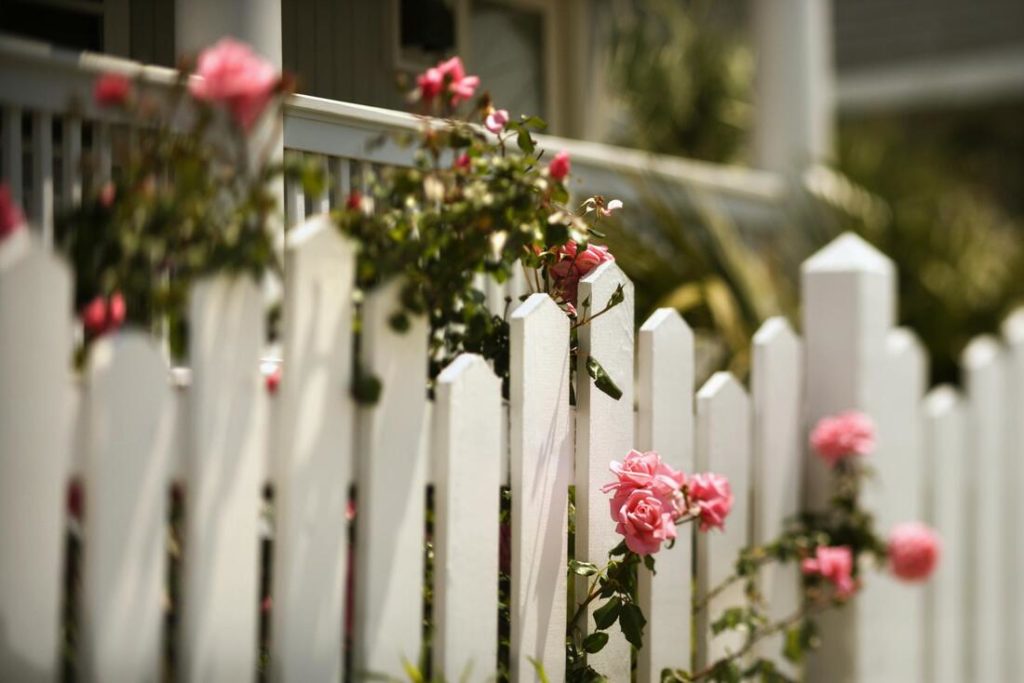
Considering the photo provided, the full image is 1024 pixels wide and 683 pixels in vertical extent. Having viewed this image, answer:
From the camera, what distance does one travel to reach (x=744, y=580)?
6.66 feet

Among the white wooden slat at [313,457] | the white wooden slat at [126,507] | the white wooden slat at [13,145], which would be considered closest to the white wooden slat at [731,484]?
the white wooden slat at [313,457]

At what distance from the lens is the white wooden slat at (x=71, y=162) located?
3.67 ft

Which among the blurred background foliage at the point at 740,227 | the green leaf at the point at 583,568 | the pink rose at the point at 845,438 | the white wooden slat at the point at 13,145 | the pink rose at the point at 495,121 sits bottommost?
the green leaf at the point at 583,568

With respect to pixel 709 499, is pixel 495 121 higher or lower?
higher

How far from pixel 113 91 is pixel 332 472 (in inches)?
19.1

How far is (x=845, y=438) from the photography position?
2.16 meters

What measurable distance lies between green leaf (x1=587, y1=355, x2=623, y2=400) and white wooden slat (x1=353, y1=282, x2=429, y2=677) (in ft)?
1.09

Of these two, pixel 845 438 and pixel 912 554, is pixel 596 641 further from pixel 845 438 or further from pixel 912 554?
pixel 912 554

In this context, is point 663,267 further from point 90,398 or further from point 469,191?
point 90,398

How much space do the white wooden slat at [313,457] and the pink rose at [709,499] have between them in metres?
0.60

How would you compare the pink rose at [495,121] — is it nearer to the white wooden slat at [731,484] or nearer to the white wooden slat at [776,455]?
the white wooden slat at [731,484]

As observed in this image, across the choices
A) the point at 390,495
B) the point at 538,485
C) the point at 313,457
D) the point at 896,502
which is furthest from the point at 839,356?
the point at 313,457

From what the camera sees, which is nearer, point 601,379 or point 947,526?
point 601,379

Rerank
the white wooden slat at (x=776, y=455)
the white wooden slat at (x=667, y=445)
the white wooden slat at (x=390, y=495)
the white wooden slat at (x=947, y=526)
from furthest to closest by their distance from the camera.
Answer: the white wooden slat at (x=947, y=526), the white wooden slat at (x=776, y=455), the white wooden slat at (x=667, y=445), the white wooden slat at (x=390, y=495)
